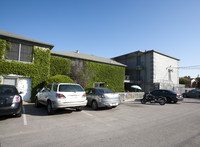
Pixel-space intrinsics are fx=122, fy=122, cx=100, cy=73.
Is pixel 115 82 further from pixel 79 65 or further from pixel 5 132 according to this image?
pixel 5 132

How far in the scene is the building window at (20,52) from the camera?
444 inches

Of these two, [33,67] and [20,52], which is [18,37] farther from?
[33,67]

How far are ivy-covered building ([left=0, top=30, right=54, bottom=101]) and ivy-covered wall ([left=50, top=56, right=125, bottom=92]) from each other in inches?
106

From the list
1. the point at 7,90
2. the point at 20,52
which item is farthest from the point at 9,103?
the point at 20,52

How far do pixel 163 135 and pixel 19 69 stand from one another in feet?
39.8

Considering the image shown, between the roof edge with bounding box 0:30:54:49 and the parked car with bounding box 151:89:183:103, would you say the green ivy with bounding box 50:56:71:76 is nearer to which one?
the roof edge with bounding box 0:30:54:49

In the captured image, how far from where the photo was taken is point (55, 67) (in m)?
15.4

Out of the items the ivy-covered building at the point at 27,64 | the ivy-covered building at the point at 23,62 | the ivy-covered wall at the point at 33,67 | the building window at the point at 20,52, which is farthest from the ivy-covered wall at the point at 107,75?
the building window at the point at 20,52

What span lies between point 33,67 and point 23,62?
964 millimetres

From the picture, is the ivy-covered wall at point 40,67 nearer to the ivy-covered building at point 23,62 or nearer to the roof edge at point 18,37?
the ivy-covered building at point 23,62

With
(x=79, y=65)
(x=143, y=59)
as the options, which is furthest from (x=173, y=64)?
(x=79, y=65)

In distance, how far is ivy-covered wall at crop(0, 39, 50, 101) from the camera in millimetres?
10704

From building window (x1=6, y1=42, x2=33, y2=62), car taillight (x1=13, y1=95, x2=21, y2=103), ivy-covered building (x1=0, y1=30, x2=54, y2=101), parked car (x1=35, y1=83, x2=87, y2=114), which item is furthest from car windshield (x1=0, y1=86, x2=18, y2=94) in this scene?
building window (x1=6, y1=42, x2=33, y2=62)

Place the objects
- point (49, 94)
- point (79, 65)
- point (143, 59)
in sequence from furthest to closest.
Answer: point (143, 59) < point (79, 65) < point (49, 94)
